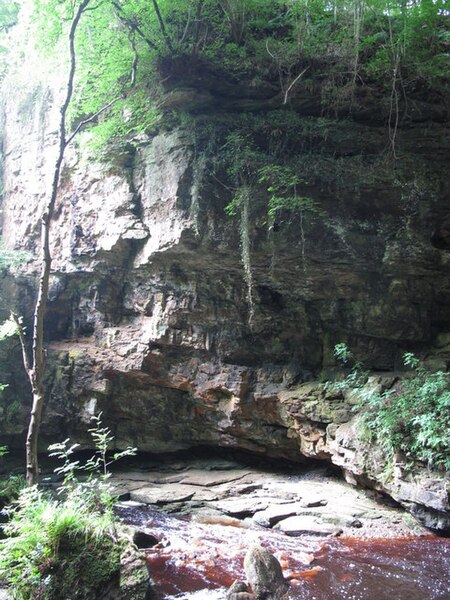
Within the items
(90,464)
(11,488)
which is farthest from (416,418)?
(11,488)

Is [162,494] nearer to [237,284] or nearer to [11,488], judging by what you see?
[11,488]

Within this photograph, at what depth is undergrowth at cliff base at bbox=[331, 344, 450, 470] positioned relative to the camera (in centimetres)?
599

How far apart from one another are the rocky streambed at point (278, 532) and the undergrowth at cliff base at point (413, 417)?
46.9 inches

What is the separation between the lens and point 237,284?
344 inches

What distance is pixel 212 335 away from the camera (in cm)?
914

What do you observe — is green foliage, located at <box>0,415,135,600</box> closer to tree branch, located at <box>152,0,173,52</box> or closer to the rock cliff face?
the rock cliff face

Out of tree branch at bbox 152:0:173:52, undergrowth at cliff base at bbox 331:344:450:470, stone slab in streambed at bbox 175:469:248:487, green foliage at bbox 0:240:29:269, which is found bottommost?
stone slab in streambed at bbox 175:469:248:487

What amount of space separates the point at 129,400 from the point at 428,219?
24.1 ft

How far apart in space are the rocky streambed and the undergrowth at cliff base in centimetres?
119

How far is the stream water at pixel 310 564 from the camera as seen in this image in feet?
15.9

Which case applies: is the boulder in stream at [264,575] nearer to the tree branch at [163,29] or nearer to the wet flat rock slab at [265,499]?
the wet flat rock slab at [265,499]

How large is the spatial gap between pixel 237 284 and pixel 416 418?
4.16 meters

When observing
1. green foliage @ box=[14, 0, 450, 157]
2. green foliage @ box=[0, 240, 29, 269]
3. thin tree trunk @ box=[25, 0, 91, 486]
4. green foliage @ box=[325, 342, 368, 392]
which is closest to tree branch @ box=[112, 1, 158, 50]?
green foliage @ box=[14, 0, 450, 157]

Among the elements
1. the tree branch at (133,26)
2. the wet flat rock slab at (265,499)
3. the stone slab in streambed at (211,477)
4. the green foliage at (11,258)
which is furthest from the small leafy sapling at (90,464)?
the tree branch at (133,26)
